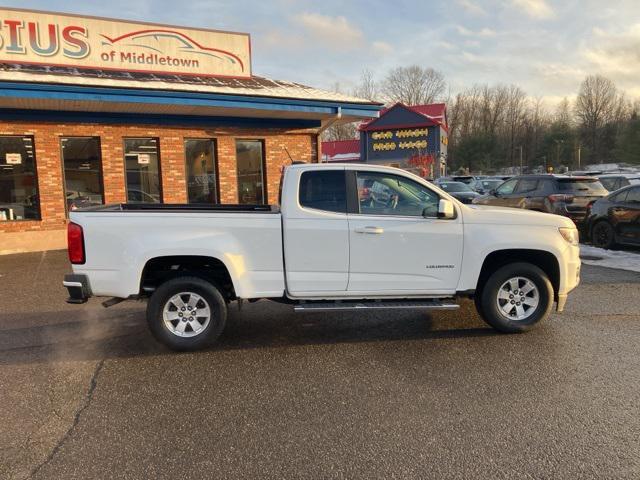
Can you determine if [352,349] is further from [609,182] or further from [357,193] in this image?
[609,182]

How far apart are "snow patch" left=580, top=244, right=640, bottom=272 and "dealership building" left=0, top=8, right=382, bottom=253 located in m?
6.17

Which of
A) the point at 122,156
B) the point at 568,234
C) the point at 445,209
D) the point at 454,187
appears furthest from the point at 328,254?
the point at 454,187

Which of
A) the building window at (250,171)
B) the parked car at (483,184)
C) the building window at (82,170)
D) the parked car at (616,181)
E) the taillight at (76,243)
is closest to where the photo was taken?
the taillight at (76,243)

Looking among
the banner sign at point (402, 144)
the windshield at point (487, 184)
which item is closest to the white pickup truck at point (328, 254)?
the windshield at point (487, 184)

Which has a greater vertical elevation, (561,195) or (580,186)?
(580,186)

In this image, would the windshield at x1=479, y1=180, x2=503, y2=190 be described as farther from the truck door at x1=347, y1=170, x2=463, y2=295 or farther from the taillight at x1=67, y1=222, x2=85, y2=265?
the taillight at x1=67, y1=222, x2=85, y2=265

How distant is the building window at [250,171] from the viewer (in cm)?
1407

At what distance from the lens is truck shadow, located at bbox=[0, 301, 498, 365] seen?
5.27m

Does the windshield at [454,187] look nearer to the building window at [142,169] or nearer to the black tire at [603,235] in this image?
the black tire at [603,235]

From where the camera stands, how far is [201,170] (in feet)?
44.9

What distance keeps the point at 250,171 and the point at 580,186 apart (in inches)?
350

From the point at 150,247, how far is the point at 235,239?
2.75ft

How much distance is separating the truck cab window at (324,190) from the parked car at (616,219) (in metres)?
8.28

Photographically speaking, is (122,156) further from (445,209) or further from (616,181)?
(616,181)
